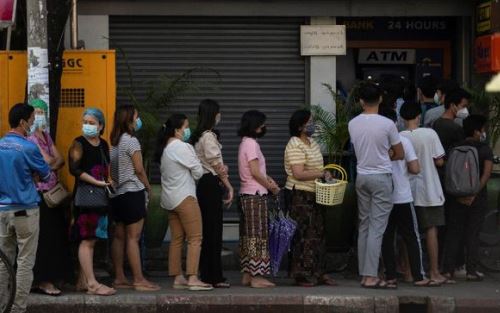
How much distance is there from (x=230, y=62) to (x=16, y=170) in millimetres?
4216

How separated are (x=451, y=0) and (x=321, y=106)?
7.10 ft

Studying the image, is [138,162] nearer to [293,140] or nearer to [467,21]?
[293,140]

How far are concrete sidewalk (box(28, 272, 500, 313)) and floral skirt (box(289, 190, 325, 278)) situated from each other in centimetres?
35

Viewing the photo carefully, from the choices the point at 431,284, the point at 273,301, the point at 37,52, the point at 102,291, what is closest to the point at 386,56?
the point at 431,284

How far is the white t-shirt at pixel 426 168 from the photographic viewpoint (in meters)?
9.73

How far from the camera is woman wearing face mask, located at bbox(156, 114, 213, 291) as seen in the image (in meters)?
9.06

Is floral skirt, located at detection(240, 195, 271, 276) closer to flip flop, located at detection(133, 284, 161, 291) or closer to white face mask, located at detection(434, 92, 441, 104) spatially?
flip flop, located at detection(133, 284, 161, 291)

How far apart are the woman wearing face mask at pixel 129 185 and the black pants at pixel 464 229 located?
3214 millimetres

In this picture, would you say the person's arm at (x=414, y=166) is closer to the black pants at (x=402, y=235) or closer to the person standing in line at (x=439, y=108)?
the black pants at (x=402, y=235)

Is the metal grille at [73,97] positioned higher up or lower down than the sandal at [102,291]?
higher up

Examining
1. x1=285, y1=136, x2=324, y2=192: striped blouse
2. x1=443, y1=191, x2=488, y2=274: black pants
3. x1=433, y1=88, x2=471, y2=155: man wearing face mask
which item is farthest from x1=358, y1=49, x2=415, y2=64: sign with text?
x1=285, y1=136, x2=324, y2=192: striped blouse

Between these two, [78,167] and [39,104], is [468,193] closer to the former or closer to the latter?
[78,167]

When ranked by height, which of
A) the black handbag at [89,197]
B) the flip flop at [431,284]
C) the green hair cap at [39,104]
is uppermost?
the green hair cap at [39,104]

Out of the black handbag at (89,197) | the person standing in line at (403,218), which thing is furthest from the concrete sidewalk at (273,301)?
the black handbag at (89,197)
